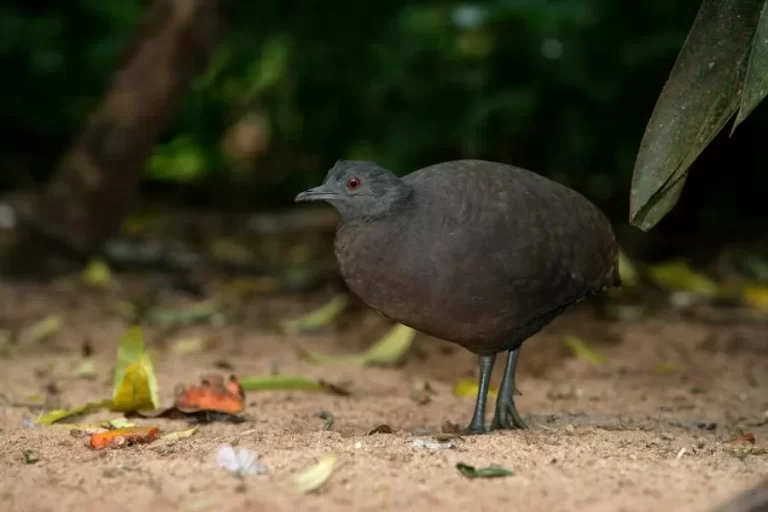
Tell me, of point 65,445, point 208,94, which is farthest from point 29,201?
point 65,445

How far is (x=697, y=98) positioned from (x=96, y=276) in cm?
423

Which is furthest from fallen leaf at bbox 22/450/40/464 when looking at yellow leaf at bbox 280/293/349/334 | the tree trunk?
the tree trunk

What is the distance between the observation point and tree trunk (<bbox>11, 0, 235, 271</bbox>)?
7.03m

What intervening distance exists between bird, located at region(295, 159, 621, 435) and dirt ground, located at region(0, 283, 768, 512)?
39 centimetres

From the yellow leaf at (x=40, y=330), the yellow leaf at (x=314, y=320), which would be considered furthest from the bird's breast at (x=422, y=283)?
the yellow leaf at (x=40, y=330)

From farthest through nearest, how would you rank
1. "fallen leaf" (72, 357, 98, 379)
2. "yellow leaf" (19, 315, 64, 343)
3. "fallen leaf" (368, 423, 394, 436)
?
"yellow leaf" (19, 315, 64, 343)
"fallen leaf" (72, 357, 98, 379)
"fallen leaf" (368, 423, 394, 436)

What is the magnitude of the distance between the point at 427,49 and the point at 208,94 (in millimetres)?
2709

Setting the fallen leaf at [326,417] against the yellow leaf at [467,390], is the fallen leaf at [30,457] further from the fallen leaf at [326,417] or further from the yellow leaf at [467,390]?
the yellow leaf at [467,390]

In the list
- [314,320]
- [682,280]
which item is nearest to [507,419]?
[314,320]

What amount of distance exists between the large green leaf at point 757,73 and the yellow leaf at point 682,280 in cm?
360

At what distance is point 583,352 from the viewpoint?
5504 millimetres

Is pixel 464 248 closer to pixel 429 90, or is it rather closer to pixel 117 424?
pixel 117 424

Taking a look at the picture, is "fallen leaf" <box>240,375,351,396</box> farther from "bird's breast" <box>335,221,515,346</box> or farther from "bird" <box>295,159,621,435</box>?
"bird's breast" <box>335,221,515,346</box>

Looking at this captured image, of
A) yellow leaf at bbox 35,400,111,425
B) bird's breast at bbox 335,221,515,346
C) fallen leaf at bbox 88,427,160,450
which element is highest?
bird's breast at bbox 335,221,515,346
